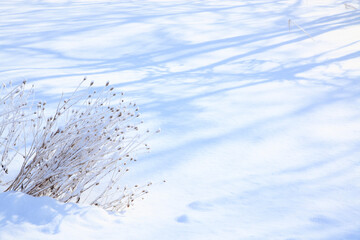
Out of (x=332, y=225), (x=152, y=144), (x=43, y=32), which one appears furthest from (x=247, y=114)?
(x=43, y=32)

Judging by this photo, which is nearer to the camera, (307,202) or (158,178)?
(307,202)

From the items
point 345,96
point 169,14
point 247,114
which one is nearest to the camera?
point 247,114

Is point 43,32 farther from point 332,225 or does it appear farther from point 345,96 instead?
point 332,225

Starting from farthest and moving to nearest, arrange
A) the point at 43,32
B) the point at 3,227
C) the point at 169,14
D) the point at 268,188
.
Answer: the point at 169,14
the point at 43,32
the point at 268,188
the point at 3,227

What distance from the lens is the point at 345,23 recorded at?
742cm

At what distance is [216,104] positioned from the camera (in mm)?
4430

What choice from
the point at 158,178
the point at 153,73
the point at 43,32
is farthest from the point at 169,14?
the point at 158,178

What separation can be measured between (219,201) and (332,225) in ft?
2.40

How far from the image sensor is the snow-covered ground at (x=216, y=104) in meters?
2.41

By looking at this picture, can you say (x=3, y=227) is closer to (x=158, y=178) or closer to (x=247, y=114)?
(x=158, y=178)

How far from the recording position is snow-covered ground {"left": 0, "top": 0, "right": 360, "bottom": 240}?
7.89 ft

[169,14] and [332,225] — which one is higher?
[169,14]

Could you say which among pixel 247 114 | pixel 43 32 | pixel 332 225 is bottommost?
pixel 332 225

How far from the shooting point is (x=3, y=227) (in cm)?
200
